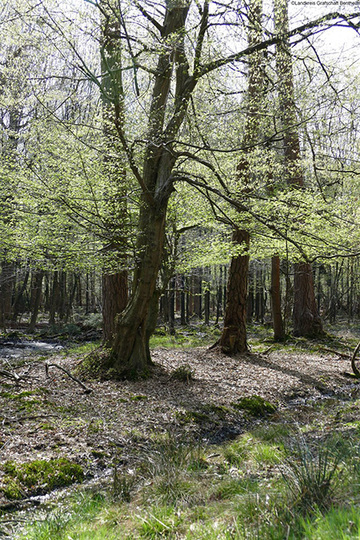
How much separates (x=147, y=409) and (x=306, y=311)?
925 cm

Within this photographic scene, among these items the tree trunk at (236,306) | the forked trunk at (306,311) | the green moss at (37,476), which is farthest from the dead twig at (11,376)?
the forked trunk at (306,311)

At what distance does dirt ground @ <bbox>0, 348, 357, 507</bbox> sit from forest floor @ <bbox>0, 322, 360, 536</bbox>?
0.01 m

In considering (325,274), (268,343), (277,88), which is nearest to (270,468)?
(277,88)

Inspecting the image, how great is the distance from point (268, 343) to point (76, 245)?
770 centimetres

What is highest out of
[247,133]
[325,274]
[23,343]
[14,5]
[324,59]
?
[14,5]

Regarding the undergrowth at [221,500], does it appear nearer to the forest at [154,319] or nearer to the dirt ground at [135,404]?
the forest at [154,319]

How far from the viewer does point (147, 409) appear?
5.63 meters

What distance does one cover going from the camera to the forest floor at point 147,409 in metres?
4.16

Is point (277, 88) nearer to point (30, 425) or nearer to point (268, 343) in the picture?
point (30, 425)

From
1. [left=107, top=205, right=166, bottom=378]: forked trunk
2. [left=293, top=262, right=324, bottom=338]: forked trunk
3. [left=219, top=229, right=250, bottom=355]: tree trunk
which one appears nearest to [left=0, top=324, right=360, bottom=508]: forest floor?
[left=107, top=205, right=166, bottom=378]: forked trunk

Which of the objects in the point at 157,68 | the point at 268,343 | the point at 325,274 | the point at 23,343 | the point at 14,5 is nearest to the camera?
the point at 14,5

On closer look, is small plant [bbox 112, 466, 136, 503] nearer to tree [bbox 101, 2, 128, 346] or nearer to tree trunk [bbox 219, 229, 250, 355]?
tree [bbox 101, 2, 128, 346]

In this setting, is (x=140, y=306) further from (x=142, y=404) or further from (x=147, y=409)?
(x=147, y=409)

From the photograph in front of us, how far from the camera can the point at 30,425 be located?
466 cm
